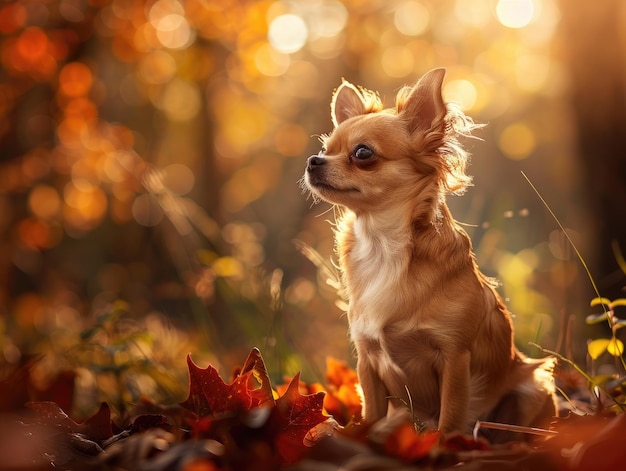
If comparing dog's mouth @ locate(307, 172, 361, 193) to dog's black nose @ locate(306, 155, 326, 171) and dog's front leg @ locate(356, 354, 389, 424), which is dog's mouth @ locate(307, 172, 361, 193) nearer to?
dog's black nose @ locate(306, 155, 326, 171)

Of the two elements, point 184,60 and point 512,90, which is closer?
point 184,60

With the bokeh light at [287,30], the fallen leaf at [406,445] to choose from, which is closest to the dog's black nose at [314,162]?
the fallen leaf at [406,445]

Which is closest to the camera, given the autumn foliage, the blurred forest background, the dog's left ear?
the autumn foliage

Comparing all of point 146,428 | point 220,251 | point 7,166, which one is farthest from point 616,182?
point 7,166

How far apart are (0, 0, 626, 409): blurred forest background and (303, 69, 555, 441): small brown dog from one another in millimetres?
348

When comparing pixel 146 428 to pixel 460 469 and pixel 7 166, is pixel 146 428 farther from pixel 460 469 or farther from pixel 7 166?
pixel 7 166

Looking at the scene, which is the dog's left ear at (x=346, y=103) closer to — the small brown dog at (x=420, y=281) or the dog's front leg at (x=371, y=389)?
the small brown dog at (x=420, y=281)

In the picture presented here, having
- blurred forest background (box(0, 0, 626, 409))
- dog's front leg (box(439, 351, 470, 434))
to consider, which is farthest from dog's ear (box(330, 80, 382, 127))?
dog's front leg (box(439, 351, 470, 434))

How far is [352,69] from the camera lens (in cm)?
1553

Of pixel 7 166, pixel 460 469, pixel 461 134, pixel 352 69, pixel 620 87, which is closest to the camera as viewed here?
pixel 460 469

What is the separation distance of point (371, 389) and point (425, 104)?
42.5 inches

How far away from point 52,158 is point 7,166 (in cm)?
106

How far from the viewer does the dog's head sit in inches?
103

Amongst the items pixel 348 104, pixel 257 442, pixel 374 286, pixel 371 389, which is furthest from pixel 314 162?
pixel 257 442
